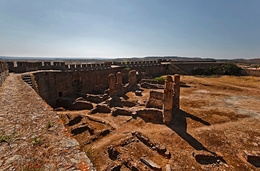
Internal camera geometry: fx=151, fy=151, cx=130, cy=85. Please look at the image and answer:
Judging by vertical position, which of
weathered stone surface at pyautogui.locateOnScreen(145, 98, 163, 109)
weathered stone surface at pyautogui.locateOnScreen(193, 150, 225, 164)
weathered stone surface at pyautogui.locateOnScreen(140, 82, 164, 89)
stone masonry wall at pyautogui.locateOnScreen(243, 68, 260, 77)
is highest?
stone masonry wall at pyautogui.locateOnScreen(243, 68, 260, 77)

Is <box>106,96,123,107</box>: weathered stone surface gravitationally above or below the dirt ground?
above

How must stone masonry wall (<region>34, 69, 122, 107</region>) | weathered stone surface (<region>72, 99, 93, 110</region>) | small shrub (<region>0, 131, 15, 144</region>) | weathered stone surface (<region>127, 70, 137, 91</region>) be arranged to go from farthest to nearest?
weathered stone surface (<region>127, 70, 137, 91</region>) < stone masonry wall (<region>34, 69, 122, 107</region>) < weathered stone surface (<region>72, 99, 93, 110</region>) < small shrub (<region>0, 131, 15, 144</region>)

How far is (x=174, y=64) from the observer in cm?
4200

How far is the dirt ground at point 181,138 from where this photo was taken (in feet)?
27.4

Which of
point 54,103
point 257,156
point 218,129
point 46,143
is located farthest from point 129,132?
point 54,103

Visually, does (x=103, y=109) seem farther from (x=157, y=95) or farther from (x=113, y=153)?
(x=113, y=153)

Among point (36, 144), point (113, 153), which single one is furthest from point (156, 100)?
point (36, 144)

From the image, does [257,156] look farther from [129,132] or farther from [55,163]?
[55,163]

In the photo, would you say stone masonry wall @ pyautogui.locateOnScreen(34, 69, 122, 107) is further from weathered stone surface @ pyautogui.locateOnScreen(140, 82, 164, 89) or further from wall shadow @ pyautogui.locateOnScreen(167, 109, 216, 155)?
wall shadow @ pyautogui.locateOnScreen(167, 109, 216, 155)

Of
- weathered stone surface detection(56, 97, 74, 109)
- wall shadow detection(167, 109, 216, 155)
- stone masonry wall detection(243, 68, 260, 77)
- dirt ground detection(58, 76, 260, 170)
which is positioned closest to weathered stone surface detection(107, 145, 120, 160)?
dirt ground detection(58, 76, 260, 170)

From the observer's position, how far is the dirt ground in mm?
8344

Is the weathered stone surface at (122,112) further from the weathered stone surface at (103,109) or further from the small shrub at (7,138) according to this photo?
the small shrub at (7,138)

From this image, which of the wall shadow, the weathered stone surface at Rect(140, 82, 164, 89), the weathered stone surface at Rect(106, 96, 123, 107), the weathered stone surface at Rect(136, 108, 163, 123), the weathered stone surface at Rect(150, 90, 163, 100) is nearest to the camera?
the wall shadow

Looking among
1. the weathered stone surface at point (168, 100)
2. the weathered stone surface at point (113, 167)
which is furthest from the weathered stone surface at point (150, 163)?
the weathered stone surface at point (168, 100)
